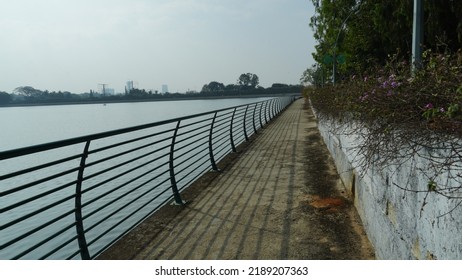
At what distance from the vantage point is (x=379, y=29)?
431 inches

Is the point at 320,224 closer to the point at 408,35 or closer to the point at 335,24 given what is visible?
the point at 408,35

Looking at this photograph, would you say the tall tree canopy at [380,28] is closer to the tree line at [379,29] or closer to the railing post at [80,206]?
the tree line at [379,29]

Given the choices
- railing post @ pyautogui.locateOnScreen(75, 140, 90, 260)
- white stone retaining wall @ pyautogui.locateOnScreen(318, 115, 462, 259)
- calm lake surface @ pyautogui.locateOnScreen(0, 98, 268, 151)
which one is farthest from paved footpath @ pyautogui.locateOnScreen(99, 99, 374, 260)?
calm lake surface @ pyautogui.locateOnScreen(0, 98, 268, 151)

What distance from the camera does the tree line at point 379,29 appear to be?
8.11m

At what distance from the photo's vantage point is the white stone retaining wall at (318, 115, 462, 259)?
71.2 inches

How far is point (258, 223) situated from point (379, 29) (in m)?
9.36

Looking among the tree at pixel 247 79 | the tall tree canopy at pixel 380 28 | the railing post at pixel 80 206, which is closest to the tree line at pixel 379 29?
the tall tree canopy at pixel 380 28

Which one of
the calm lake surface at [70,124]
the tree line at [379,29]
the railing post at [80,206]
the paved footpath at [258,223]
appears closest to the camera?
the railing post at [80,206]

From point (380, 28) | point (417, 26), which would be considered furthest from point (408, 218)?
point (380, 28)

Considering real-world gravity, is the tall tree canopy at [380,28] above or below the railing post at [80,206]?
above

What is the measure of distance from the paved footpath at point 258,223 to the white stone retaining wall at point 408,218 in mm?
396

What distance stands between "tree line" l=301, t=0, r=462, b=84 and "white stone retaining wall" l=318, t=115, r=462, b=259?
4.45ft

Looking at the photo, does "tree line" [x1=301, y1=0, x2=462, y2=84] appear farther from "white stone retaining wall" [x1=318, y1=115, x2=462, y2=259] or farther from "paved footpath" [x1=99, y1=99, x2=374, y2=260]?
"paved footpath" [x1=99, y1=99, x2=374, y2=260]

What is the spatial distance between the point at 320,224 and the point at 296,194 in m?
1.26
